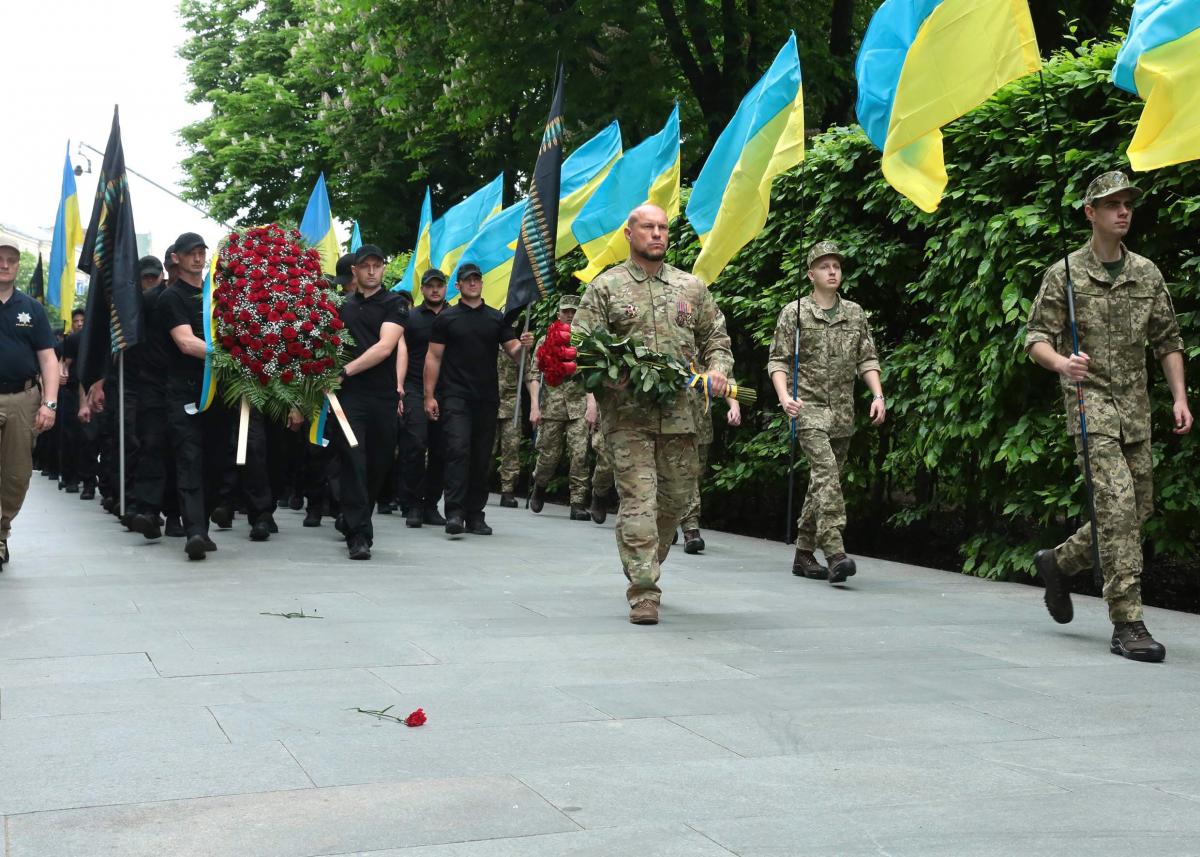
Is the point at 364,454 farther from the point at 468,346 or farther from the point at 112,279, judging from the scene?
the point at 112,279

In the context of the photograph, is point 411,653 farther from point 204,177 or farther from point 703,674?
point 204,177

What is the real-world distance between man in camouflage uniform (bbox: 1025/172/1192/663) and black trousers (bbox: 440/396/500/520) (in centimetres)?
615

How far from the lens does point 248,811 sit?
423cm

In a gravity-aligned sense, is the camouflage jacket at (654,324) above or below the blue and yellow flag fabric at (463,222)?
below

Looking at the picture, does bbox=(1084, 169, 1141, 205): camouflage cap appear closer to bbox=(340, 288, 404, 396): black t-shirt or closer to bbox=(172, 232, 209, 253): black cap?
bbox=(340, 288, 404, 396): black t-shirt

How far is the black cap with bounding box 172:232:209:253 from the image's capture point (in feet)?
35.6

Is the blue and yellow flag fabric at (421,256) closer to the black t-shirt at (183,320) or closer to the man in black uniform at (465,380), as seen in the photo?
the man in black uniform at (465,380)

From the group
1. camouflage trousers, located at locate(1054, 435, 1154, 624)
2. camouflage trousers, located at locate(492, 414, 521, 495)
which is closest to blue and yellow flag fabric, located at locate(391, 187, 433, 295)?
camouflage trousers, located at locate(492, 414, 521, 495)

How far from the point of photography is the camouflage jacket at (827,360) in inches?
395

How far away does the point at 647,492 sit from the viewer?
795cm

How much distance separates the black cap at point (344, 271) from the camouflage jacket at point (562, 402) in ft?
9.74

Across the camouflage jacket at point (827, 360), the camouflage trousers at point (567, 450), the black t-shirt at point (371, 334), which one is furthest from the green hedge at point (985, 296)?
the black t-shirt at point (371, 334)

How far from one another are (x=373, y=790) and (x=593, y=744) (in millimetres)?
913

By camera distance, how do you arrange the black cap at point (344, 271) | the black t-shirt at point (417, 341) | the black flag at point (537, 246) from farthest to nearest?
the black t-shirt at point (417, 341) → the black flag at point (537, 246) → the black cap at point (344, 271)
